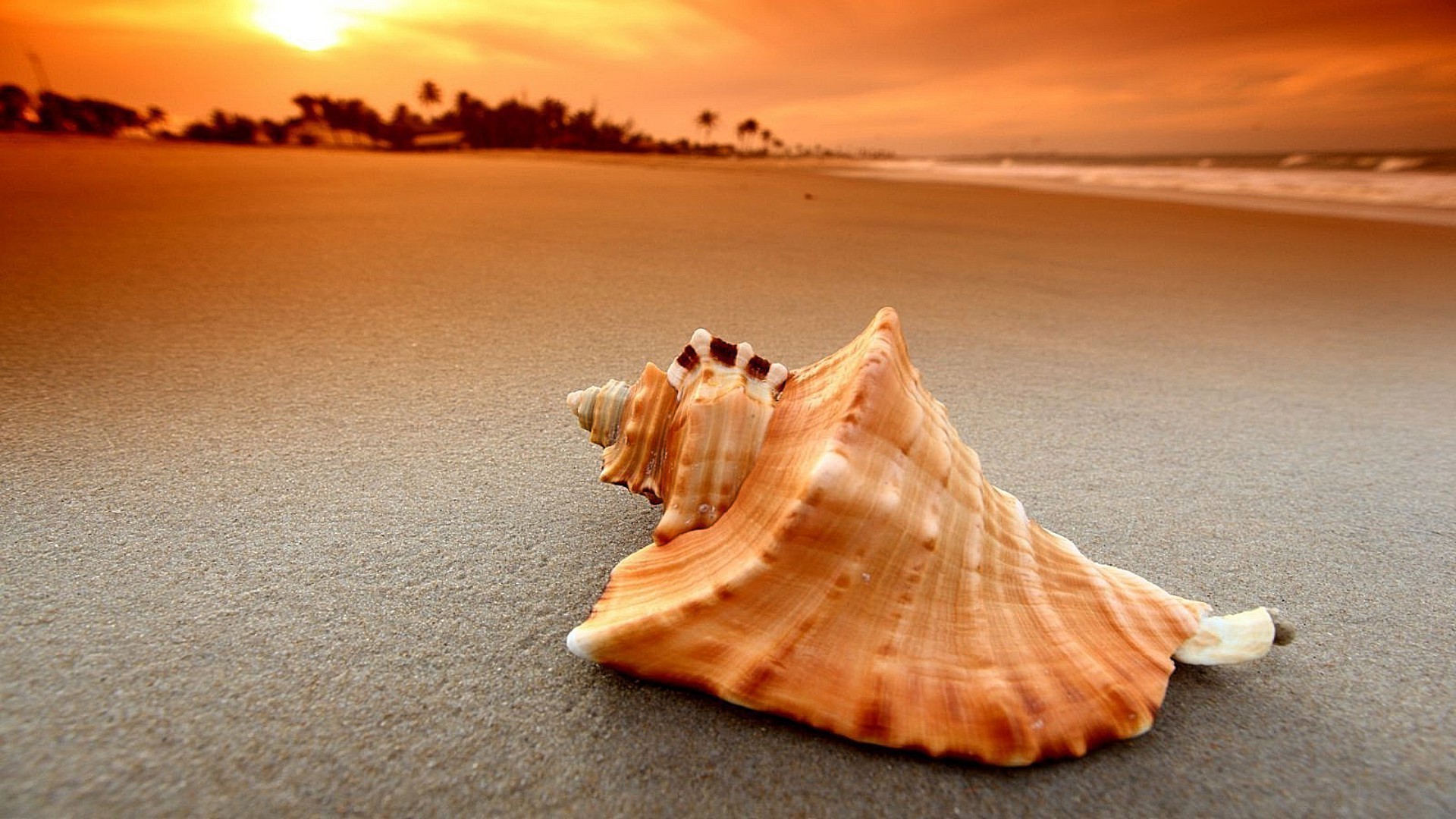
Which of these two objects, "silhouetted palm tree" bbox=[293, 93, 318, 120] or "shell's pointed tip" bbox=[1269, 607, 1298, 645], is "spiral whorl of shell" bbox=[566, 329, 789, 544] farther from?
"silhouetted palm tree" bbox=[293, 93, 318, 120]

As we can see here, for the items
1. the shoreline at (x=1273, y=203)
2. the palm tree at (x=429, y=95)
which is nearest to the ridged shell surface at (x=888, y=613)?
the shoreline at (x=1273, y=203)

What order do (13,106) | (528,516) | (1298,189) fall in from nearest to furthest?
(528,516) < (13,106) < (1298,189)

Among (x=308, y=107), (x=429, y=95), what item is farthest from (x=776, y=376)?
(x=429, y=95)

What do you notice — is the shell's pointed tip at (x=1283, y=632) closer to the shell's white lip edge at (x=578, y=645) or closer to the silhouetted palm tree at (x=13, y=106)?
the shell's white lip edge at (x=578, y=645)

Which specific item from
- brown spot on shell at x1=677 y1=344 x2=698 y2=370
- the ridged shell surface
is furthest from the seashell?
brown spot on shell at x1=677 y1=344 x2=698 y2=370

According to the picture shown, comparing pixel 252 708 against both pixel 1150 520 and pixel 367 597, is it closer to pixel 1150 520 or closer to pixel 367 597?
pixel 367 597

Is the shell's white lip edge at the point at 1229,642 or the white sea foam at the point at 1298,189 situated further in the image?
the white sea foam at the point at 1298,189

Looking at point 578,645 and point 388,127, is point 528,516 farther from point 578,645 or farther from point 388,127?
point 388,127
